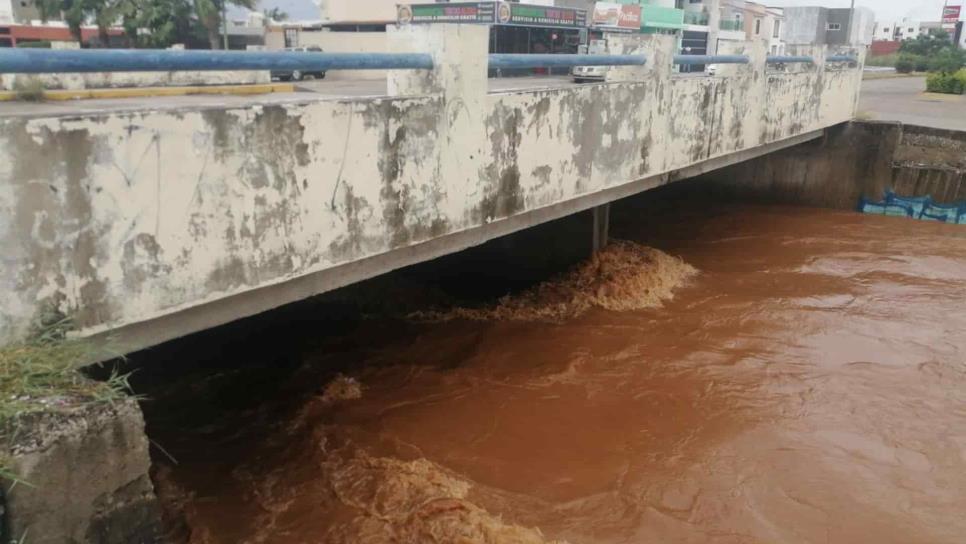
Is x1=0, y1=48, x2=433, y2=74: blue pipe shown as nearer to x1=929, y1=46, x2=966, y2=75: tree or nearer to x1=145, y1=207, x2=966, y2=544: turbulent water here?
x1=145, y1=207, x2=966, y2=544: turbulent water

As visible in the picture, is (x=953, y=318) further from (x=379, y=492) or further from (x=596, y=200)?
(x=379, y=492)

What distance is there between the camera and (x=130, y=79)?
10.4m

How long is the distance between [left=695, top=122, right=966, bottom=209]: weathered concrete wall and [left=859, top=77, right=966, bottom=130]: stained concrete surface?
2.82 ft

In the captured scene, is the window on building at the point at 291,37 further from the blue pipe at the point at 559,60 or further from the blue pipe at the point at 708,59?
the blue pipe at the point at 559,60

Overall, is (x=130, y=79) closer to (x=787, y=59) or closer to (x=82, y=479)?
(x=787, y=59)

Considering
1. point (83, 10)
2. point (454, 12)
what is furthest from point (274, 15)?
point (454, 12)

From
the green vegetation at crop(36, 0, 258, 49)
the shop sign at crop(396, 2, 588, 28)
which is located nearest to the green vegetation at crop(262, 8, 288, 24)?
the green vegetation at crop(36, 0, 258, 49)

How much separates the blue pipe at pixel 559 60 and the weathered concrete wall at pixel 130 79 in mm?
5554

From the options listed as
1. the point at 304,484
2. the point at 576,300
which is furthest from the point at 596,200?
the point at 304,484

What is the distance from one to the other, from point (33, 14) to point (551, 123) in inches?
1570

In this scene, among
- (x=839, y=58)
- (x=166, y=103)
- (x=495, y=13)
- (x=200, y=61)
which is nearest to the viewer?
(x=200, y=61)

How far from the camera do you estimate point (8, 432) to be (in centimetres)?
229

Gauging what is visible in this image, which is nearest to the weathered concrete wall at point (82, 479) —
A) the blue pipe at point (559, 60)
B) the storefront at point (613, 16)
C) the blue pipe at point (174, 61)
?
the blue pipe at point (174, 61)

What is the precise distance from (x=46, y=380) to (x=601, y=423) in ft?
13.0
